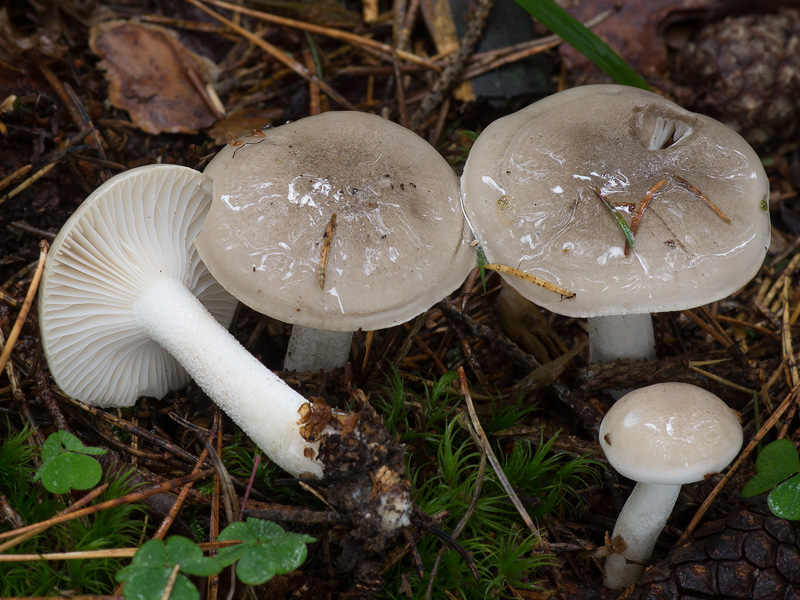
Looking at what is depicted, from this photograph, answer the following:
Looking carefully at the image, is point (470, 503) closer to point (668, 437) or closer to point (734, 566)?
point (668, 437)

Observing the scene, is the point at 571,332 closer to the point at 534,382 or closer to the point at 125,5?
the point at 534,382

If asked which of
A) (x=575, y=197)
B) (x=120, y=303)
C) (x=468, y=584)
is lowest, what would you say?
(x=468, y=584)

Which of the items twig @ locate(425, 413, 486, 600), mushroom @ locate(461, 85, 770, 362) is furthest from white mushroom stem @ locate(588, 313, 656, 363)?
twig @ locate(425, 413, 486, 600)

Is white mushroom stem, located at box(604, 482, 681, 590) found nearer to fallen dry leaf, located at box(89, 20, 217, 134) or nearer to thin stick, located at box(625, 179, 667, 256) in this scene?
thin stick, located at box(625, 179, 667, 256)

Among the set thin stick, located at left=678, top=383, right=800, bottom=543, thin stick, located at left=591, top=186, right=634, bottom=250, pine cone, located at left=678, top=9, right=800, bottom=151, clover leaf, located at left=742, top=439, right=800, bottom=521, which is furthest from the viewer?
pine cone, located at left=678, top=9, right=800, bottom=151

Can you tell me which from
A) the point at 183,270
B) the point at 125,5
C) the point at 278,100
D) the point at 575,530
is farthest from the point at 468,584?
the point at 125,5
